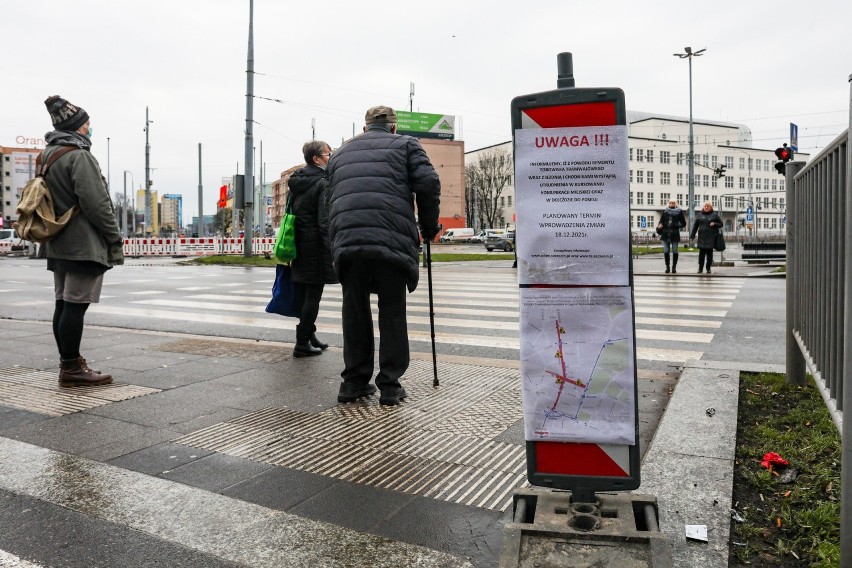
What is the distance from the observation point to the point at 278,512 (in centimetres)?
297

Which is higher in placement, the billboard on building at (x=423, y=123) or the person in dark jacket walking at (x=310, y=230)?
the billboard on building at (x=423, y=123)

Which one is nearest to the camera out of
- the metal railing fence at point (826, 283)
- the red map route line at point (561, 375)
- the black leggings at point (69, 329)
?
the metal railing fence at point (826, 283)

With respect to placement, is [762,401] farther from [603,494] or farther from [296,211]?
[296,211]

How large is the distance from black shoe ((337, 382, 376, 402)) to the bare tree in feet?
303

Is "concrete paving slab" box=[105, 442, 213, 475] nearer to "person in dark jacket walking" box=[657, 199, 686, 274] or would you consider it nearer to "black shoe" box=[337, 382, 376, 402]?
"black shoe" box=[337, 382, 376, 402]

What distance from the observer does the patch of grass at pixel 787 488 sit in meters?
2.56

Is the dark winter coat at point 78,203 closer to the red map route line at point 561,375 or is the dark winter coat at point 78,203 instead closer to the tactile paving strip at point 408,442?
the tactile paving strip at point 408,442

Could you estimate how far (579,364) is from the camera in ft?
8.75

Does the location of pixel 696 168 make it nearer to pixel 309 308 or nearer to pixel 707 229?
pixel 707 229

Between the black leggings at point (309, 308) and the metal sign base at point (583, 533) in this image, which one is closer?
the metal sign base at point (583, 533)

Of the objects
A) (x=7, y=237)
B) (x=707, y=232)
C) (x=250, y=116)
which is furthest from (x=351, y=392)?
(x=7, y=237)

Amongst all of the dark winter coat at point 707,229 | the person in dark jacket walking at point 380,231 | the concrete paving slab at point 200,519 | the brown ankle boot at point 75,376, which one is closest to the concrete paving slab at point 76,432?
the concrete paving slab at point 200,519

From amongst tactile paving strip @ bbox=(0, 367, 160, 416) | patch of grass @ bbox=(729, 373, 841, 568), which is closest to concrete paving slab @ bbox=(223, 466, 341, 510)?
patch of grass @ bbox=(729, 373, 841, 568)

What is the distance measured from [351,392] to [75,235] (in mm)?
2318
